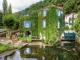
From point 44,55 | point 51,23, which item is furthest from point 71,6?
point 44,55

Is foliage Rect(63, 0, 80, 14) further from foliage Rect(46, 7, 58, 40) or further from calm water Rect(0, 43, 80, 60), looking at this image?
calm water Rect(0, 43, 80, 60)

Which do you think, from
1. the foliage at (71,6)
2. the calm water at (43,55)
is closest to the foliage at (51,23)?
the calm water at (43,55)

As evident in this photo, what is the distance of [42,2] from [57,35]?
2907 inches

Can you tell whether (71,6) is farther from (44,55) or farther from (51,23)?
(44,55)

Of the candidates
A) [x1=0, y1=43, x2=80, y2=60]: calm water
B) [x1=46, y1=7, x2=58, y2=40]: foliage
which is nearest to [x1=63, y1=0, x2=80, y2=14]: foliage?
[x1=46, y1=7, x2=58, y2=40]: foliage

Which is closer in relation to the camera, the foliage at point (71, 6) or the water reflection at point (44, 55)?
the water reflection at point (44, 55)

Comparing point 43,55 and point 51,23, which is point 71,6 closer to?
point 51,23

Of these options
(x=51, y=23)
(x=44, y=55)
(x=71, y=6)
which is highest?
(x=71, y=6)

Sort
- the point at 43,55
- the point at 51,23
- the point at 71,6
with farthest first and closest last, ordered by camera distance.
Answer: the point at 71,6 < the point at 51,23 < the point at 43,55

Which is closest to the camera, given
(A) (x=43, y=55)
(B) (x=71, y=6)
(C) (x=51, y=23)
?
(A) (x=43, y=55)

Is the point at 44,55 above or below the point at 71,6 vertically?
below

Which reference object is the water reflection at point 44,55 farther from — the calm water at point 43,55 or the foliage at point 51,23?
the foliage at point 51,23

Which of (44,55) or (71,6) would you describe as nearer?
(44,55)

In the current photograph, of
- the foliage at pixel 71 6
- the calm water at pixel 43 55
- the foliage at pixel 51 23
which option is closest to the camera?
the calm water at pixel 43 55
